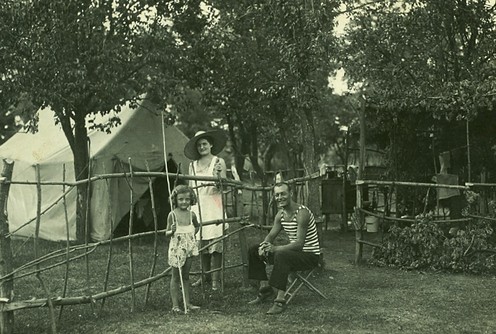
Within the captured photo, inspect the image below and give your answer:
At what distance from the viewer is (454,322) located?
6.57m

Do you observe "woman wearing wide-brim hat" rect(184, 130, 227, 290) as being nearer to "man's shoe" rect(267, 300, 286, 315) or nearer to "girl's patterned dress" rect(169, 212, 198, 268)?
"girl's patterned dress" rect(169, 212, 198, 268)

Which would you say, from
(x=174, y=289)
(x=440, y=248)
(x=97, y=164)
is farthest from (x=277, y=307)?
(x=97, y=164)

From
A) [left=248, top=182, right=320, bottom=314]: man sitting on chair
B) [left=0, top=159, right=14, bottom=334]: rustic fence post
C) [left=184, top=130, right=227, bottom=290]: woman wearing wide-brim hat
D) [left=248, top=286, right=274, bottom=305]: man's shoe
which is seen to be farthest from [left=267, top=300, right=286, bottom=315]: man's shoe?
[left=0, top=159, right=14, bottom=334]: rustic fence post

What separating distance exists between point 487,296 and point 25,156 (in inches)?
448

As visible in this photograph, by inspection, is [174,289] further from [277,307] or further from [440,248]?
[440,248]

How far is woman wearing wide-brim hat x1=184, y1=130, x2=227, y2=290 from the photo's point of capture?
8.05 m

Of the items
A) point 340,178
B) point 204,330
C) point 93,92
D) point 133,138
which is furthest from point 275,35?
point 204,330

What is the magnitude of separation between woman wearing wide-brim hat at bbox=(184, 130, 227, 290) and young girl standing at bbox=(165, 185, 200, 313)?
2.67 ft

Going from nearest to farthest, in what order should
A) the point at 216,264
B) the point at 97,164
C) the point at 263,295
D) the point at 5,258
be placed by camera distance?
1. the point at 5,258
2. the point at 263,295
3. the point at 216,264
4. the point at 97,164

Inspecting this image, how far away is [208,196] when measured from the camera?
8.18 m

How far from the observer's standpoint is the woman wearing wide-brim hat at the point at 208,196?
8.05 m

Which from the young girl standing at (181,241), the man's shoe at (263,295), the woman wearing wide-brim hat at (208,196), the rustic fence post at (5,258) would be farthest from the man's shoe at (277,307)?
the rustic fence post at (5,258)

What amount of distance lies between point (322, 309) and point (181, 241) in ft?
5.34

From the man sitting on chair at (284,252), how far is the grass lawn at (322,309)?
24 centimetres
